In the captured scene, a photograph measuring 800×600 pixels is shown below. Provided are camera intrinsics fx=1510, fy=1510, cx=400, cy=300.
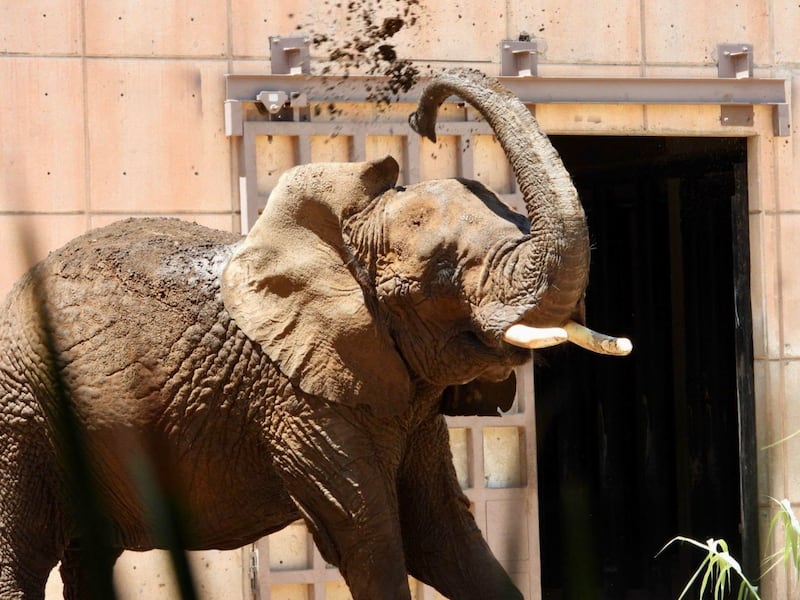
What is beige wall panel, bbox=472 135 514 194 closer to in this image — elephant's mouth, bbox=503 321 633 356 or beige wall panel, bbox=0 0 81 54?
beige wall panel, bbox=0 0 81 54

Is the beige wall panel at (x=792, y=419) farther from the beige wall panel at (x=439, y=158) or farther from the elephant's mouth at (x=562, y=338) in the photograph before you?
the elephant's mouth at (x=562, y=338)

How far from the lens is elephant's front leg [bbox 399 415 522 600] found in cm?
436

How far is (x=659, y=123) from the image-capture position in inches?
256

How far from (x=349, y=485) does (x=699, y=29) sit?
11.0ft

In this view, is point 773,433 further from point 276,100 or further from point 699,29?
point 276,100

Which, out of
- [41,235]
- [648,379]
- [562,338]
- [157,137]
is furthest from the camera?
[648,379]

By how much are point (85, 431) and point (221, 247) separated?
656 millimetres

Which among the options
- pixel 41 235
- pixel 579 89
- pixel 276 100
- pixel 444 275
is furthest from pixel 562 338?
pixel 579 89

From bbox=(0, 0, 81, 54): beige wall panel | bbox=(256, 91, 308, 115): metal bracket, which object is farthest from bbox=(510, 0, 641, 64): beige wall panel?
bbox=(0, 0, 81, 54): beige wall panel

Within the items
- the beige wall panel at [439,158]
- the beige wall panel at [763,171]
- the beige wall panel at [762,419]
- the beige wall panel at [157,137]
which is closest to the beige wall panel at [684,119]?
A: the beige wall panel at [763,171]

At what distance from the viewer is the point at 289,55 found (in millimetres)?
6059

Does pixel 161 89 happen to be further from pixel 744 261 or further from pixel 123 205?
pixel 744 261

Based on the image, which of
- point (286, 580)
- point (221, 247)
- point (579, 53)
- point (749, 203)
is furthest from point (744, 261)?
point (221, 247)

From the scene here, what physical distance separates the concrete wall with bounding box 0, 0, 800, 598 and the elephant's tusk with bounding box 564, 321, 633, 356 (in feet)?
8.86
